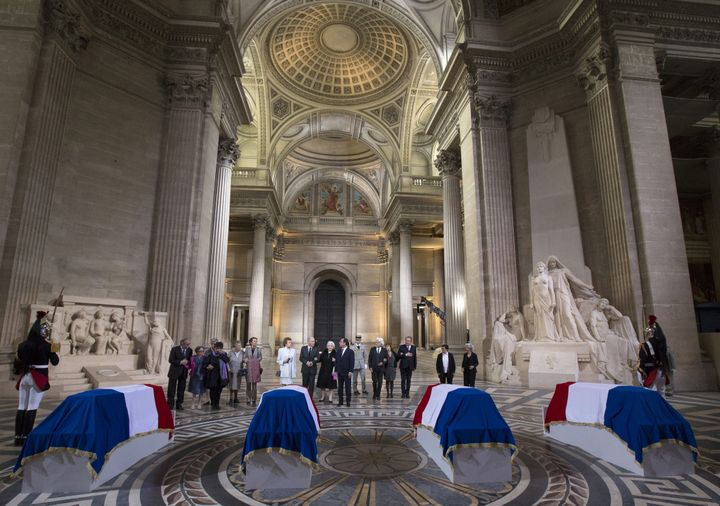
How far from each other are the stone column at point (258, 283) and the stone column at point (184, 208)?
10359 mm

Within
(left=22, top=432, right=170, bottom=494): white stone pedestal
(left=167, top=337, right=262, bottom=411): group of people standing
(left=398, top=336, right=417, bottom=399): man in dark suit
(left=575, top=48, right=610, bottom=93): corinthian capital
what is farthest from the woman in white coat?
(left=575, top=48, right=610, bottom=93): corinthian capital

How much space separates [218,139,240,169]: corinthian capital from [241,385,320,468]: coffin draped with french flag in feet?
42.8

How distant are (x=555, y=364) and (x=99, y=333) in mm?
9675

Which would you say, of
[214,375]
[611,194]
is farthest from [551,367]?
[214,375]

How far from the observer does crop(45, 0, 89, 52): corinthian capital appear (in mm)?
9242

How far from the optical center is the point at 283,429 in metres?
3.40

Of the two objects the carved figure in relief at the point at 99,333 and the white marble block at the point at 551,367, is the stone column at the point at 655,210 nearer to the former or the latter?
the white marble block at the point at 551,367

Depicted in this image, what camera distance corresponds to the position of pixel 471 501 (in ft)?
9.87

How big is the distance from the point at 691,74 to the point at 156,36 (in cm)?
1482

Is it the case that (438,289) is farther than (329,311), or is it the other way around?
(329,311)

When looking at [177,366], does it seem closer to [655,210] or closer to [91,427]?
[91,427]

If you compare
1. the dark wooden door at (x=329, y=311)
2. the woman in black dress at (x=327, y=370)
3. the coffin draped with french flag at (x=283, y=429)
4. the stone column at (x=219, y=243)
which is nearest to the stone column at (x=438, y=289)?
the dark wooden door at (x=329, y=311)

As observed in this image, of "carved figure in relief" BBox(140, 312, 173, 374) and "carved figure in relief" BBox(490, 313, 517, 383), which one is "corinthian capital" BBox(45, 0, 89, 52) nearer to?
"carved figure in relief" BBox(140, 312, 173, 374)

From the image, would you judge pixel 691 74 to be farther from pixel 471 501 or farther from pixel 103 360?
pixel 103 360
